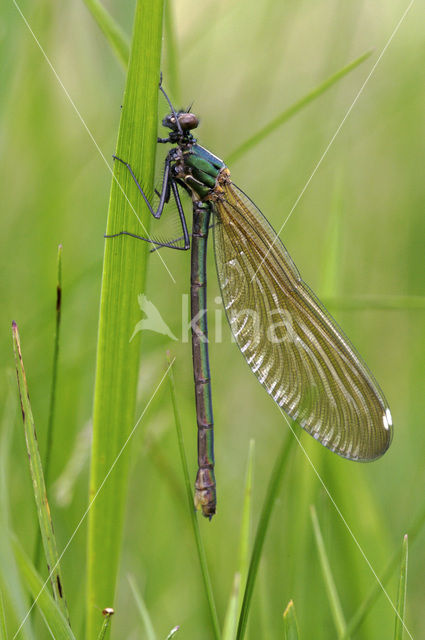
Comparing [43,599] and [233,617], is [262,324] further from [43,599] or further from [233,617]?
[43,599]

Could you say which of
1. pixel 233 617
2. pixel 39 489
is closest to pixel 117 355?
pixel 39 489

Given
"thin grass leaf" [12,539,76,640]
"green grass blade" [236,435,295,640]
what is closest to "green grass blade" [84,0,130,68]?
"green grass blade" [236,435,295,640]

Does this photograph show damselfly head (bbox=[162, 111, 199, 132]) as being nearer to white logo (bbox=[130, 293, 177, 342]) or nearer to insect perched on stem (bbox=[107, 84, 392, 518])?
insect perched on stem (bbox=[107, 84, 392, 518])

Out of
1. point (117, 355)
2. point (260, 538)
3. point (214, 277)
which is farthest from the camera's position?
point (214, 277)

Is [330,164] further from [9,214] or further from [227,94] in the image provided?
[9,214]

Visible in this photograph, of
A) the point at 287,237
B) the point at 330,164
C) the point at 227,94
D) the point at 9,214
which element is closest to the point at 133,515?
the point at 9,214
